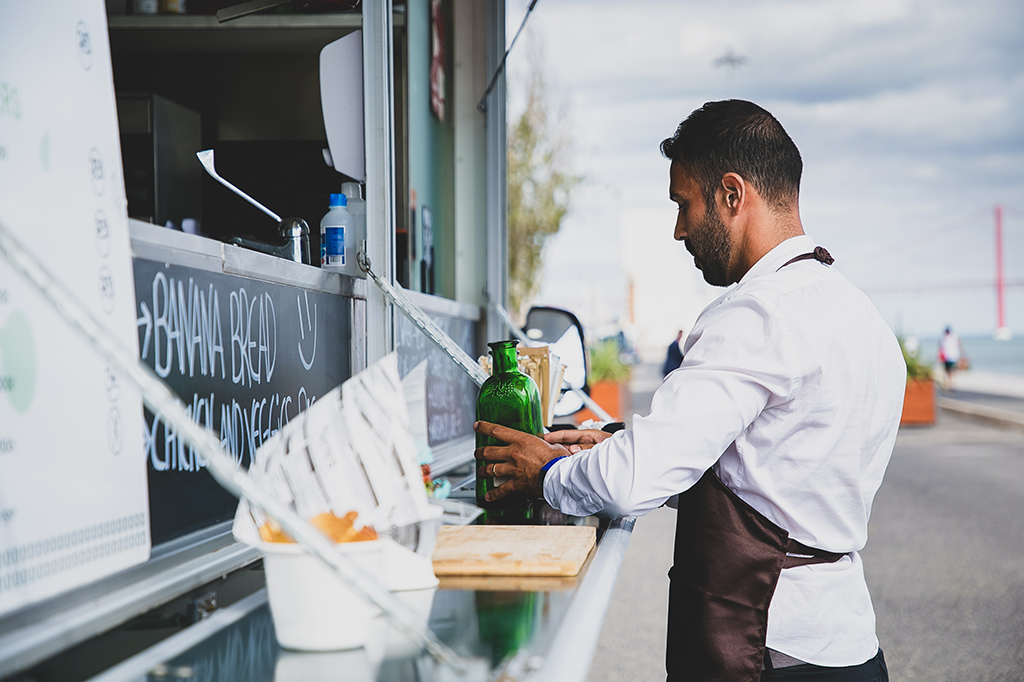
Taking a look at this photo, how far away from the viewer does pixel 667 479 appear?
146 centimetres

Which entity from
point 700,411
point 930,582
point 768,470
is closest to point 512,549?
point 700,411

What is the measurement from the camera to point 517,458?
5.71ft

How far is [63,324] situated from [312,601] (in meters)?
0.41

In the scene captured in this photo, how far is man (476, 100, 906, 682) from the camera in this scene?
4.80ft

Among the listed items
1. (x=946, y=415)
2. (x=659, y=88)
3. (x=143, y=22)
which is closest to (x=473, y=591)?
(x=143, y=22)

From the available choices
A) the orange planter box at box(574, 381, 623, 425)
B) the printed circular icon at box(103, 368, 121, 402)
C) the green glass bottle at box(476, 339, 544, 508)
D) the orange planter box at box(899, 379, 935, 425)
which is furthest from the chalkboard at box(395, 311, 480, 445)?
the orange planter box at box(899, 379, 935, 425)

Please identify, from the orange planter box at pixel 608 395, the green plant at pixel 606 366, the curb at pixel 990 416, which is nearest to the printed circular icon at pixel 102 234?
the orange planter box at pixel 608 395

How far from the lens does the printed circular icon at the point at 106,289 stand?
0.99 meters

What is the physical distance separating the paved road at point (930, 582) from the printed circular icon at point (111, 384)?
124 inches

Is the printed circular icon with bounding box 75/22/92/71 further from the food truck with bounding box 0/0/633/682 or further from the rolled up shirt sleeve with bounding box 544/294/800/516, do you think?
the rolled up shirt sleeve with bounding box 544/294/800/516

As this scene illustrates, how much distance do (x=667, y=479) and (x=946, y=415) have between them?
1536cm

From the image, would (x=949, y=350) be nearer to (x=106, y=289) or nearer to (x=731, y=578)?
(x=731, y=578)

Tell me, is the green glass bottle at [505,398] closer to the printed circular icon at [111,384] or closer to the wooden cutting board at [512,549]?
the wooden cutting board at [512,549]

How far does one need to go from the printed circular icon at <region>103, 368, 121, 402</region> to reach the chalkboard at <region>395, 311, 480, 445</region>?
1.32 meters
